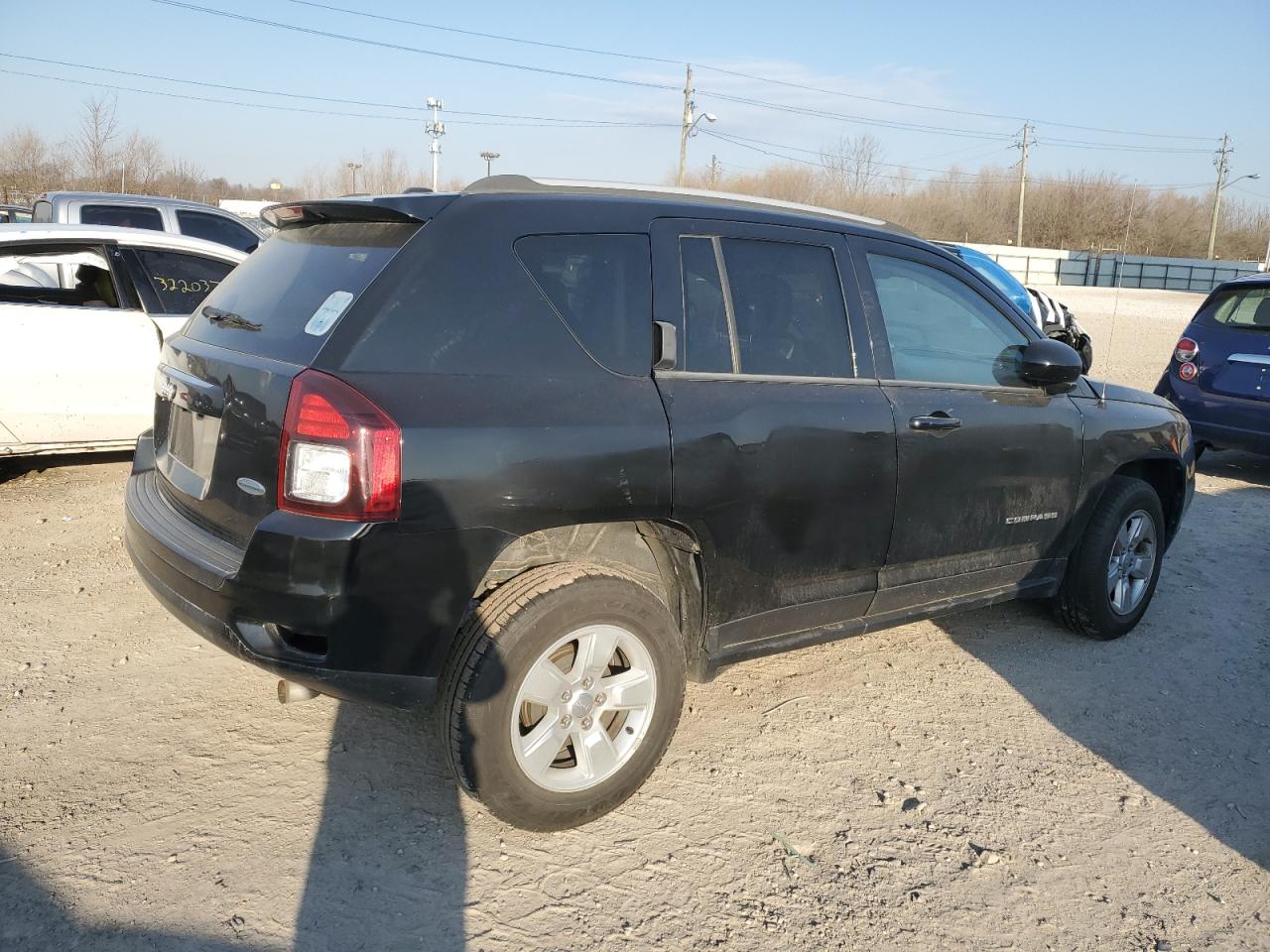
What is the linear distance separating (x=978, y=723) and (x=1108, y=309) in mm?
28627

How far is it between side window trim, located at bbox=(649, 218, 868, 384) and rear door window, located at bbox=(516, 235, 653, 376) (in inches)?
2.4

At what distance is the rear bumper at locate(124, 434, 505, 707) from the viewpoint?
2.58 m

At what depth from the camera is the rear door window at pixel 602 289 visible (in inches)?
117

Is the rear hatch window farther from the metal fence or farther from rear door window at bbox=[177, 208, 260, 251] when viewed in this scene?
the metal fence

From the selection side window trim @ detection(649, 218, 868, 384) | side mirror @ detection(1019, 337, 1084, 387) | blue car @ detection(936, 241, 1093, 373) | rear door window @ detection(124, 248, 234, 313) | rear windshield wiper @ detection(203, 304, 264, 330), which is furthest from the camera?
blue car @ detection(936, 241, 1093, 373)

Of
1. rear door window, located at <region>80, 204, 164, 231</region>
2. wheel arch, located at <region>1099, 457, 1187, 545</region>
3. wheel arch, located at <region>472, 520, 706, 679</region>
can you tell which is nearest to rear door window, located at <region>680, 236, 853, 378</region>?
wheel arch, located at <region>472, 520, 706, 679</region>

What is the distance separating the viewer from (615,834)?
3053 millimetres

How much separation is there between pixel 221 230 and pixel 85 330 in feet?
22.9

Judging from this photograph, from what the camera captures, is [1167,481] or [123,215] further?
[123,215]

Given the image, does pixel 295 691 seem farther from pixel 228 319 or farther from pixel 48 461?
pixel 48 461

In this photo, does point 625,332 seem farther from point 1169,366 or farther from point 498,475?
point 1169,366

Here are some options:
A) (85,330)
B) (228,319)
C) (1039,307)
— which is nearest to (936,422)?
(228,319)

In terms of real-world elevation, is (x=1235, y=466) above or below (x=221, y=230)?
below

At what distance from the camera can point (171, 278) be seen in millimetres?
6551
